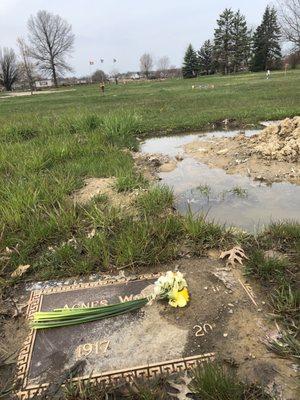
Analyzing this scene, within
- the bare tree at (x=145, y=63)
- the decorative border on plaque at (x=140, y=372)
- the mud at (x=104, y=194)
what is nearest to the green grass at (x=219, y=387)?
the decorative border on plaque at (x=140, y=372)

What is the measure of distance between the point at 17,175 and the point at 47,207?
1.53 meters

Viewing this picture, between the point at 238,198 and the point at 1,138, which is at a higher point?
the point at 1,138

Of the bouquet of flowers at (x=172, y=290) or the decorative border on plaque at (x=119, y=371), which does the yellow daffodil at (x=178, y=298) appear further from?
the decorative border on plaque at (x=119, y=371)

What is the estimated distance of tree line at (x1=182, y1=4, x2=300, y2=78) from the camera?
54.4 meters

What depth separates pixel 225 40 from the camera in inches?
2270

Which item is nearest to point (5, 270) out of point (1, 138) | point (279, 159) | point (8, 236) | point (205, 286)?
point (8, 236)

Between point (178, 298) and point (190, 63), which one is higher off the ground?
point (190, 63)

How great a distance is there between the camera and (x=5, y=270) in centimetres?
365

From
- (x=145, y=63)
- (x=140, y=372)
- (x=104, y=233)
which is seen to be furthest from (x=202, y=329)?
(x=145, y=63)

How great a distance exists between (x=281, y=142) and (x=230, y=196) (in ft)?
7.84

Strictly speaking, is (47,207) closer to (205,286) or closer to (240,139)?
(205,286)

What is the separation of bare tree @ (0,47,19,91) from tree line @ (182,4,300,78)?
31551mm

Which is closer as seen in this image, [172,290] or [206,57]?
[172,290]

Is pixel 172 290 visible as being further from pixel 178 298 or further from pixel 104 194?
pixel 104 194
